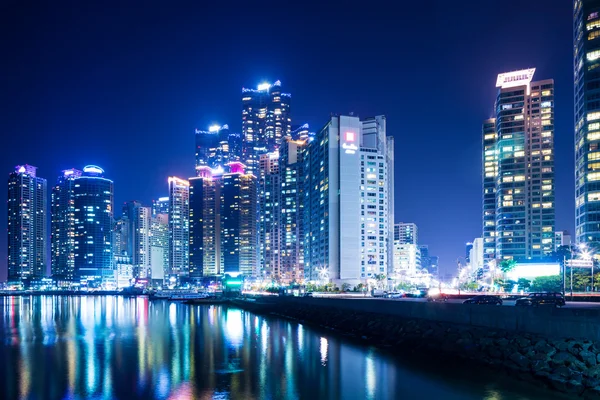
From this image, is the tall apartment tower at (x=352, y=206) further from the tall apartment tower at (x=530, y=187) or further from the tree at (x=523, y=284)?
the tree at (x=523, y=284)

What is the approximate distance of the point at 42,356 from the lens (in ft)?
Answer: 162

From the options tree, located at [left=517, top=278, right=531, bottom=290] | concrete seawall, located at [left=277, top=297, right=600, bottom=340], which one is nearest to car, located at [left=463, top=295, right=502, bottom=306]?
concrete seawall, located at [left=277, top=297, right=600, bottom=340]

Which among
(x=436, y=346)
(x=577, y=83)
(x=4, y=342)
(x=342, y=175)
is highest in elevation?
(x=577, y=83)

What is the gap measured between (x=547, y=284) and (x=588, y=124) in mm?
65589

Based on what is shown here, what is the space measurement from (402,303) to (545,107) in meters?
176

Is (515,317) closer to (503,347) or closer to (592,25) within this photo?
(503,347)

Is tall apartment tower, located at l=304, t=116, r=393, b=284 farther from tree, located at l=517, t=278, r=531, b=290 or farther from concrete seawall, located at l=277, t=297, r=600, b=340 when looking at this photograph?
concrete seawall, located at l=277, t=297, r=600, b=340

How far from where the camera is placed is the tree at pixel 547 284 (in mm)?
100113

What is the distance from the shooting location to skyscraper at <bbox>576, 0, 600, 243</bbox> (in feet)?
457

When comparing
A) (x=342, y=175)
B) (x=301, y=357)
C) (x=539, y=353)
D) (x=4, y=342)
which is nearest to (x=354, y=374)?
(x=301, y=357)

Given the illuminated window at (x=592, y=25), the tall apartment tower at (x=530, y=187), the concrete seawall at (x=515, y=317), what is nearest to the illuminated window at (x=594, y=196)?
the illuminated window at (x=592, y=25)

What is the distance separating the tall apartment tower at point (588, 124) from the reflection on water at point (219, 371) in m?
110

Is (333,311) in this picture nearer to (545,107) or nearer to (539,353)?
(539,353)

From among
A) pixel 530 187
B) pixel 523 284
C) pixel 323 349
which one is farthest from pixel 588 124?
pixel 323 349
